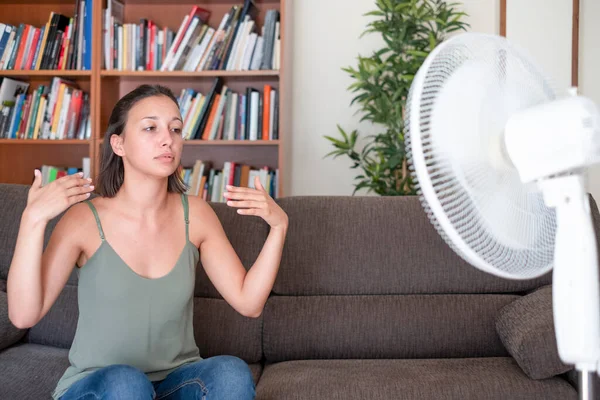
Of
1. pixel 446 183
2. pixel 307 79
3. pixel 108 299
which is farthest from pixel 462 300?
pixel 307 79

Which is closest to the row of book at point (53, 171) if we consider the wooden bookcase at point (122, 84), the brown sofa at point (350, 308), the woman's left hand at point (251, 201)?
the wooden bookcase at point (122, 84)

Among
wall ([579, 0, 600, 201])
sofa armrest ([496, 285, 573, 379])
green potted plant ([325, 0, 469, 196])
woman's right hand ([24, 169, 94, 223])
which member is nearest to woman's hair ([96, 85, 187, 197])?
woman's right hand ([24, 169, 94, 223])

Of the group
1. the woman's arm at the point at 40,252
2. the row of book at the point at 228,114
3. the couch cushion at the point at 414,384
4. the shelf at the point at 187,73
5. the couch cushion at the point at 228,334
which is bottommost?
the couch cushion at the point at 414,384

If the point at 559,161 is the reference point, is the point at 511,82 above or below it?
above

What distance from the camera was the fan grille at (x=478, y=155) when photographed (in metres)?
0.86

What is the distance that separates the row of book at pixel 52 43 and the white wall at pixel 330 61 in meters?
1.05

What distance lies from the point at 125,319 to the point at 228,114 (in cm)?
213

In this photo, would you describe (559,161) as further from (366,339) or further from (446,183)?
(366,339)

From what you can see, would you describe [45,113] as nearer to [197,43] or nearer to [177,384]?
[197,43]

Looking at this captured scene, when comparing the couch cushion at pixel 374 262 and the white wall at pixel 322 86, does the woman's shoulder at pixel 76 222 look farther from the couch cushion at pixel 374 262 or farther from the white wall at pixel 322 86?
the white wall at pixel 322 86

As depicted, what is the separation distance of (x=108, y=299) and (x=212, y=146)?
7.53 feet

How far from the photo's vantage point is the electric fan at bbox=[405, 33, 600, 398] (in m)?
0.81

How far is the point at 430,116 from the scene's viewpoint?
2.86 ft

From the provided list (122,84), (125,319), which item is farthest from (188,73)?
(125,319)
